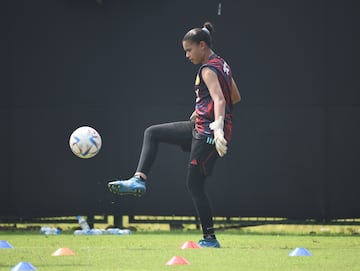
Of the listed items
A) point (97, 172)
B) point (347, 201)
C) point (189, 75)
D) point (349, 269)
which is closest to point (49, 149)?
point (97, 172)

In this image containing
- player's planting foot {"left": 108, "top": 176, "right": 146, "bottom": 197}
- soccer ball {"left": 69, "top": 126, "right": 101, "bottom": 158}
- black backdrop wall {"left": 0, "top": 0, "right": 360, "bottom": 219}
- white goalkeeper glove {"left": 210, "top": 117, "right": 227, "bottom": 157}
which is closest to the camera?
white goalkeeper glove {"left": 210, "top": 117, "right": 227, "bottom": 157}

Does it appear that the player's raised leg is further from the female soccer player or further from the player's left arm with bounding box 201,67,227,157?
the player's left arm with bounding box 201,67,227,157

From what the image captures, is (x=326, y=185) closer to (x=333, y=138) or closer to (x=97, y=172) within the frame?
(x=333, y=138)

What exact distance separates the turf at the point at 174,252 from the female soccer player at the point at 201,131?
59 centimetres

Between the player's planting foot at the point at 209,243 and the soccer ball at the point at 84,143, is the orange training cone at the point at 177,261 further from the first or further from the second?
the soccer ball at the point at 84,143

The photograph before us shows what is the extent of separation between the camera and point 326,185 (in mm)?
12008

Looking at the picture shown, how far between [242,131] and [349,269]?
498 cm

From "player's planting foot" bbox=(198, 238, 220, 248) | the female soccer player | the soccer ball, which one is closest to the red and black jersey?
the female soccer player

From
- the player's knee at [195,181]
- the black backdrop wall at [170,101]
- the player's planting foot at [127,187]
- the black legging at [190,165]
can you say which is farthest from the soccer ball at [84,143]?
the black backdrop wall at [170,101]

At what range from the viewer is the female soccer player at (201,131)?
8633mm

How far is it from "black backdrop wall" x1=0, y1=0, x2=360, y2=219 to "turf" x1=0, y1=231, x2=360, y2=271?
619mm

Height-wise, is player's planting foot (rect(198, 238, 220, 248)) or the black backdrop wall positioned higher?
the black backdrop wall

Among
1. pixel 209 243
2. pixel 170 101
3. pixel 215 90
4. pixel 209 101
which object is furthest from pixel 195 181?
pixel 170 101

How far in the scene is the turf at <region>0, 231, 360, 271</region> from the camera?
24.4ft
